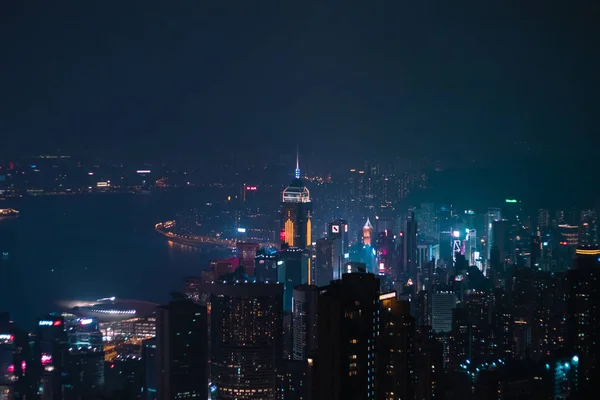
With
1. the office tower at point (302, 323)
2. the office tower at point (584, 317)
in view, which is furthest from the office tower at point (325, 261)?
the office tower at point (584, 317)

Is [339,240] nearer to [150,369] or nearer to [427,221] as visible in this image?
[427,221]

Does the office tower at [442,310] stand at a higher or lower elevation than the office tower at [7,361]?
higher

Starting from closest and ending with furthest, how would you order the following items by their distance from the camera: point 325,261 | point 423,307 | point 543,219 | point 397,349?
point 397,349, point 423,307, point 543,219, point 325,261

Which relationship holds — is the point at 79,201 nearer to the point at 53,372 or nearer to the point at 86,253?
the point at 86,253

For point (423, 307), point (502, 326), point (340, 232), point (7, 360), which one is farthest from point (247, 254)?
point (7, 360)

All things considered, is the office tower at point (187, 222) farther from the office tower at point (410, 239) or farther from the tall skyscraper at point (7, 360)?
the tall skyscraper at point (7, 360)
